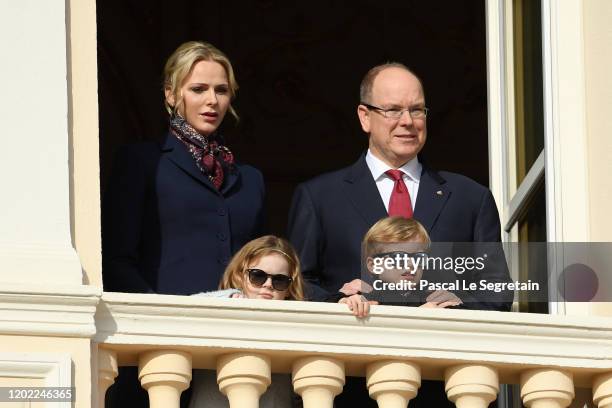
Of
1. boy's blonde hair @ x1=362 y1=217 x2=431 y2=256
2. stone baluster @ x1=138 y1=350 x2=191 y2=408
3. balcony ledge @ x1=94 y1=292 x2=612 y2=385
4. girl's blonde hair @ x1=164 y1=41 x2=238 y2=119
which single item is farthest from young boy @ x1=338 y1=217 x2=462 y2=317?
girl's blonde hair @ x1=164 y1=41 x2=238 y2=119

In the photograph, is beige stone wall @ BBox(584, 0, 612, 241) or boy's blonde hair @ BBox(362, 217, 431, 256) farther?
beige stone wall @ BBox(584, 0, 612, 241)

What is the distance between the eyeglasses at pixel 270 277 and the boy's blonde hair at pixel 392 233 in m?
0.29

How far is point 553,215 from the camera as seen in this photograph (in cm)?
759

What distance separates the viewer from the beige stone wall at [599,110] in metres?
7.48

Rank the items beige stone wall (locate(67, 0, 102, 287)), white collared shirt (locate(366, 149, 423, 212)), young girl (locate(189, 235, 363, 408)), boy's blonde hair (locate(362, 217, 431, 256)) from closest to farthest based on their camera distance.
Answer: beige stone wall (locate(67, 0, 102, 287)) < young girl (locate(189, 235, 363, 408)) < boy's blonde hair (locate(362, 217, 431, 256)) < white collared shirt (locate(366, 149, 423, 212))

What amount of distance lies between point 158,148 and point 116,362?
1016mm

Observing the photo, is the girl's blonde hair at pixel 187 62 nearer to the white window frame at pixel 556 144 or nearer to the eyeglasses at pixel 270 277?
the eyeglasses at pixel 270 277

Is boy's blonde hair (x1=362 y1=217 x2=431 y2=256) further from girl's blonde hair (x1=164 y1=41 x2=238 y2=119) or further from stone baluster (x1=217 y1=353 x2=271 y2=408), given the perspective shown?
girl's blonde hair (x1=164 y1=41 x2=238 y2=119)

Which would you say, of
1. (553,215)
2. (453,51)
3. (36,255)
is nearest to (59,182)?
(36,255)

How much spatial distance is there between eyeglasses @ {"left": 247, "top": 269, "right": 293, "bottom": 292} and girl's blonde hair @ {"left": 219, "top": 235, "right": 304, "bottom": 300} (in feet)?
0.07

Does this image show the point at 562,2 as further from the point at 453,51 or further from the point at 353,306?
the point at 453,51

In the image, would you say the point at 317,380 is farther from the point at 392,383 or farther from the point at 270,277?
the point at 270,277

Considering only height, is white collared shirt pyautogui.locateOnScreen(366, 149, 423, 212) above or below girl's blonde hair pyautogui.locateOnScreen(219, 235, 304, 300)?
above

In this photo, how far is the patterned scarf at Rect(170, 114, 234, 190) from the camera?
7480 mm
